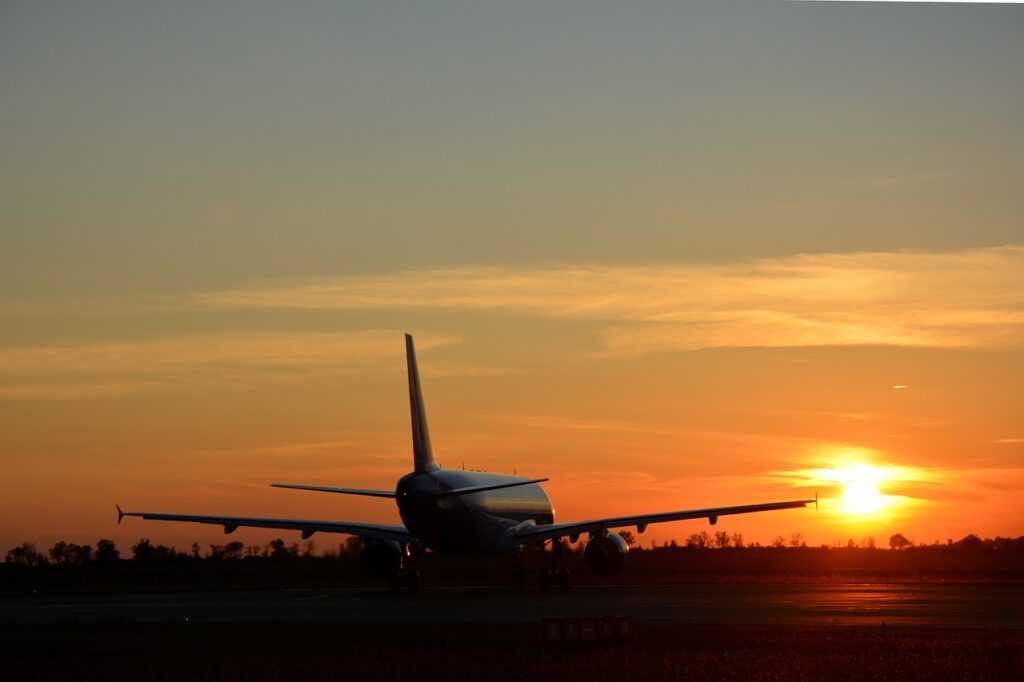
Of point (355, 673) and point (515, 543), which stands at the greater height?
point (515, 543)

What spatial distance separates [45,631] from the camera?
28.3 m

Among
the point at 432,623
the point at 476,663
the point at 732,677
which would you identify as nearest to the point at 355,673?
the point at 476,663

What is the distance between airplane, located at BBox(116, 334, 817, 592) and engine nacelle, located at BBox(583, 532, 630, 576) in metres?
0.04

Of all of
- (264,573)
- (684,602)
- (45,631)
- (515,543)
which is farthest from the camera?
(264,573)

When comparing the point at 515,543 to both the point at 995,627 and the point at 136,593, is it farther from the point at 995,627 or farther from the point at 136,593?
the point at 995,627

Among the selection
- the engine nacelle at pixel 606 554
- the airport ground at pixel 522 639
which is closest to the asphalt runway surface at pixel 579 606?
the airport ground at pixel 522 639

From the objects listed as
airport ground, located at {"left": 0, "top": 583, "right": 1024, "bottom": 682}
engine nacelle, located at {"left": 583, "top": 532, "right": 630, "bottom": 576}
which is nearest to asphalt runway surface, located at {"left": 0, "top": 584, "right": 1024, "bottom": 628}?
airport ground, located at {"left": 0, "top": 583, "right": 1024, "bottom": 682}

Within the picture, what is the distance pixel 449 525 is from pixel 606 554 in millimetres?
5973

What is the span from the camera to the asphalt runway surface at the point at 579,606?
2922cm

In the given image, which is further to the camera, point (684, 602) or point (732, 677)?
point (684, 602)

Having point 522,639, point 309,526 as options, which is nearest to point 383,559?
point 309,526

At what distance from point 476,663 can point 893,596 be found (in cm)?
2090

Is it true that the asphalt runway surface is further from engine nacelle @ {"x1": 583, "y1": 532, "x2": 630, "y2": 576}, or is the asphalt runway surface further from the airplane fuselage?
the airplane fuselage

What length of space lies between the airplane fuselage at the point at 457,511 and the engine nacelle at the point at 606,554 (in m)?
3.43
